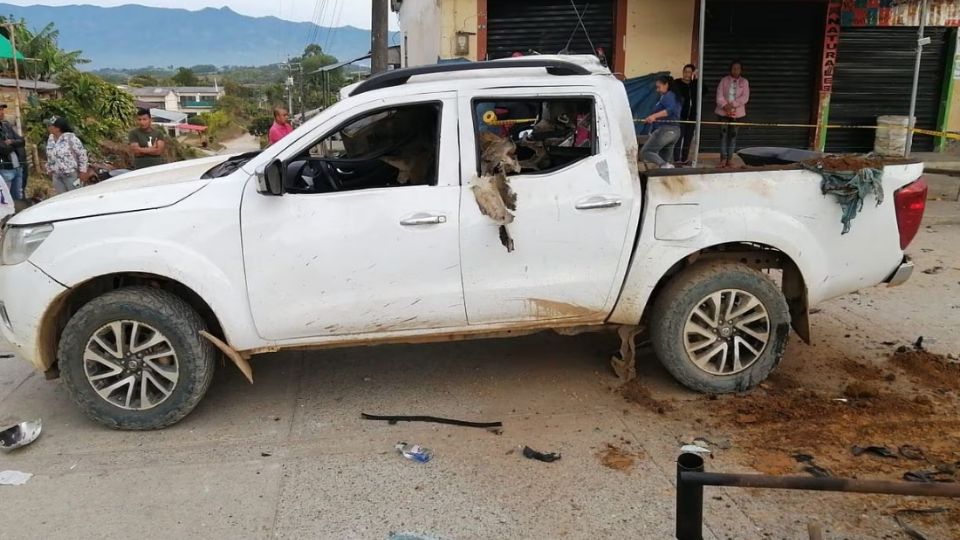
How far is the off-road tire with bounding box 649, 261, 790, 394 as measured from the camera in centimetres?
455

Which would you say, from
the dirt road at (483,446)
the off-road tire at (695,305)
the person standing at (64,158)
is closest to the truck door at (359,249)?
the dirt road at (483,446)

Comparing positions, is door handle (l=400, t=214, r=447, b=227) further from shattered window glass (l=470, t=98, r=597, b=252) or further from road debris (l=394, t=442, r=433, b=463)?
road debris (l=394, t=442, r=433, b=463)

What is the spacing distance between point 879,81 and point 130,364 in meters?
15.9

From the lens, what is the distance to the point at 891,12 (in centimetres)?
1503

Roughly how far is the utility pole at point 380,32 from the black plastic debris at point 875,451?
9.40 m

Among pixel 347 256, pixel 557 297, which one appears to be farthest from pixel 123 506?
pixel 557 297

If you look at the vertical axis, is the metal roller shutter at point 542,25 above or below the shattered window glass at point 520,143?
above

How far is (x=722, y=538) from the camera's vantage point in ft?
10.6

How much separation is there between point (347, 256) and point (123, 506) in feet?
5.32

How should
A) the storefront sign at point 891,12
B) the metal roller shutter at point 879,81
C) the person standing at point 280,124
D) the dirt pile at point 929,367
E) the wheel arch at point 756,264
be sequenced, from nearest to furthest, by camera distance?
the wheel arch at point 756,264 → the dirt pile at point 929,367 → the person standing at point 280,124 → the storefront sign at point 891,12 → the metal roller shutter at point 879,81

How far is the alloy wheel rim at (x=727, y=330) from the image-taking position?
4582mm

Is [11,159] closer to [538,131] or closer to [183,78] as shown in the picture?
[538,131]

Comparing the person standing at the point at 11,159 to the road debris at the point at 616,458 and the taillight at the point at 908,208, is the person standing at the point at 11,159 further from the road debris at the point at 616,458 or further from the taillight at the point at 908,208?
the taillight at the point at 908,208

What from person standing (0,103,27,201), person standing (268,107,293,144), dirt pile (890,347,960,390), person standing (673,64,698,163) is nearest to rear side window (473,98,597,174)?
dirt pile (890,347,960,390)
